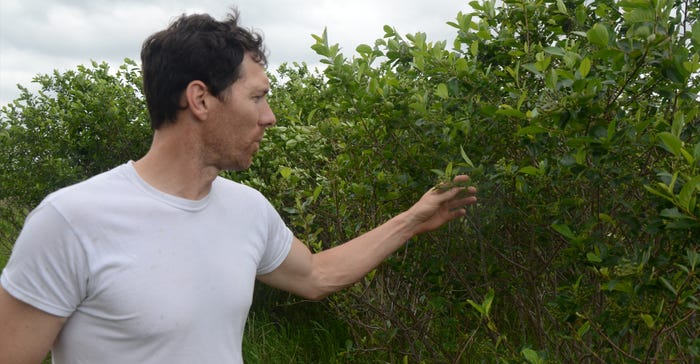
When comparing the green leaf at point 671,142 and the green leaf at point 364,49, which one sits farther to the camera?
the green leaf at point 364,49

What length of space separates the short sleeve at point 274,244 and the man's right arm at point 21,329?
851 millimetres

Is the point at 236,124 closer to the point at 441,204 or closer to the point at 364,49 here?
the point at 441,204

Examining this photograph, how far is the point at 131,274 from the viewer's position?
229cm

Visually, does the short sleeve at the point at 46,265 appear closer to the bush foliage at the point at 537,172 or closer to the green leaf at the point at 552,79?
the bush foliage at the point at 537,172

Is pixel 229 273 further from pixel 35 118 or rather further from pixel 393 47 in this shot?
pixel 35 118

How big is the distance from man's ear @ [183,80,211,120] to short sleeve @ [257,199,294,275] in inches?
19.6

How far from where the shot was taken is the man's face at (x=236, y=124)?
2.53 m

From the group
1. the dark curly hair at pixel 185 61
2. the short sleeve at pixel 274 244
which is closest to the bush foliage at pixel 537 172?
the short sleeve at pixel 274 244

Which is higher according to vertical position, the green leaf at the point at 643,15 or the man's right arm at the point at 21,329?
the green leaf at the point at 643,15

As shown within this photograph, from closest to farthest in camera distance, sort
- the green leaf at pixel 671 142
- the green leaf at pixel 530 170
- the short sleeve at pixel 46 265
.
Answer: the short sleeve at pixel 46 265 → the green leaf at pixel 671 142 → the green leaf at pixel 530 170

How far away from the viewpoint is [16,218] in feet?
31.6

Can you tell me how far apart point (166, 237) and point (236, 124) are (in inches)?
16.7

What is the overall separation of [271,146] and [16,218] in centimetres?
552

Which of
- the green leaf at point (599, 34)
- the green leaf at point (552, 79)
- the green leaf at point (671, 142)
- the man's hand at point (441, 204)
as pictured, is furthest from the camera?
the man's hand at point (441, 204)
